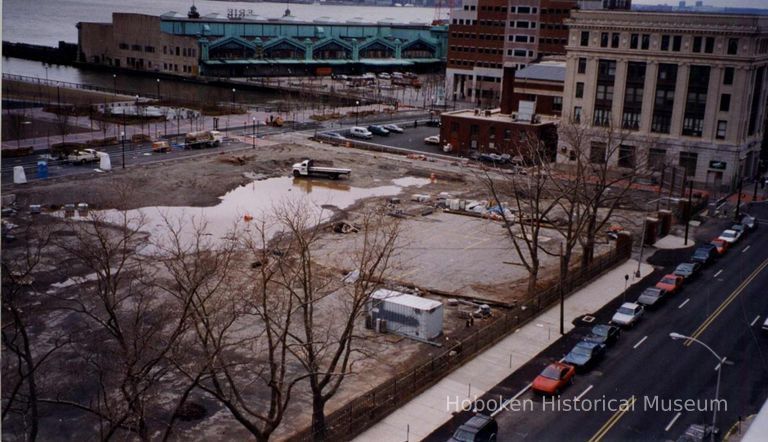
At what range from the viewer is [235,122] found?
69.2 metres

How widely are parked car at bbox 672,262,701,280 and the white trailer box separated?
11865mm

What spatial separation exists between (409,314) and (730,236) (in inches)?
816

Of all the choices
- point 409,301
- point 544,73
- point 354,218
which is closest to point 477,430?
point 409,301

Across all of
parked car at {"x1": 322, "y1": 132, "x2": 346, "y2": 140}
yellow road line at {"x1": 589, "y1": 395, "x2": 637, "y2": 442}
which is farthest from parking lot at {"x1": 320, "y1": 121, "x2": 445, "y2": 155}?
yellow road line at {"x1": 589, "y1": 395, "x2": 637, "y2": 442}

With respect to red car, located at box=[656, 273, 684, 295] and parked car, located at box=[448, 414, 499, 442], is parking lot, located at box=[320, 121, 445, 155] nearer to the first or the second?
red car, located at box=[656, 273, 684, 295]

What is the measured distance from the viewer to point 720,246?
35250 mm

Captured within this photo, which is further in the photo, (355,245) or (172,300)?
(355,245)

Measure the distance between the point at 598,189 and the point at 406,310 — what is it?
1120 cm

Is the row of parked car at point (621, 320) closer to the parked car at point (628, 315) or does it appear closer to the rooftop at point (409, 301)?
the parked car at point (628, 315)

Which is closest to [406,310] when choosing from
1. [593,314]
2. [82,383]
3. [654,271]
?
[593,314]

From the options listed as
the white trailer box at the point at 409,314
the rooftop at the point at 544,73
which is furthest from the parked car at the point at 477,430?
the rooftop at the point at 544,73

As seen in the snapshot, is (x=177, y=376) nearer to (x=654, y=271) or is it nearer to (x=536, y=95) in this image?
(x=654, y=271)

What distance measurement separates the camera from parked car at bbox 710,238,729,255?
34.9m

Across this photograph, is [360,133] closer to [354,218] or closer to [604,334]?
[354,218]
